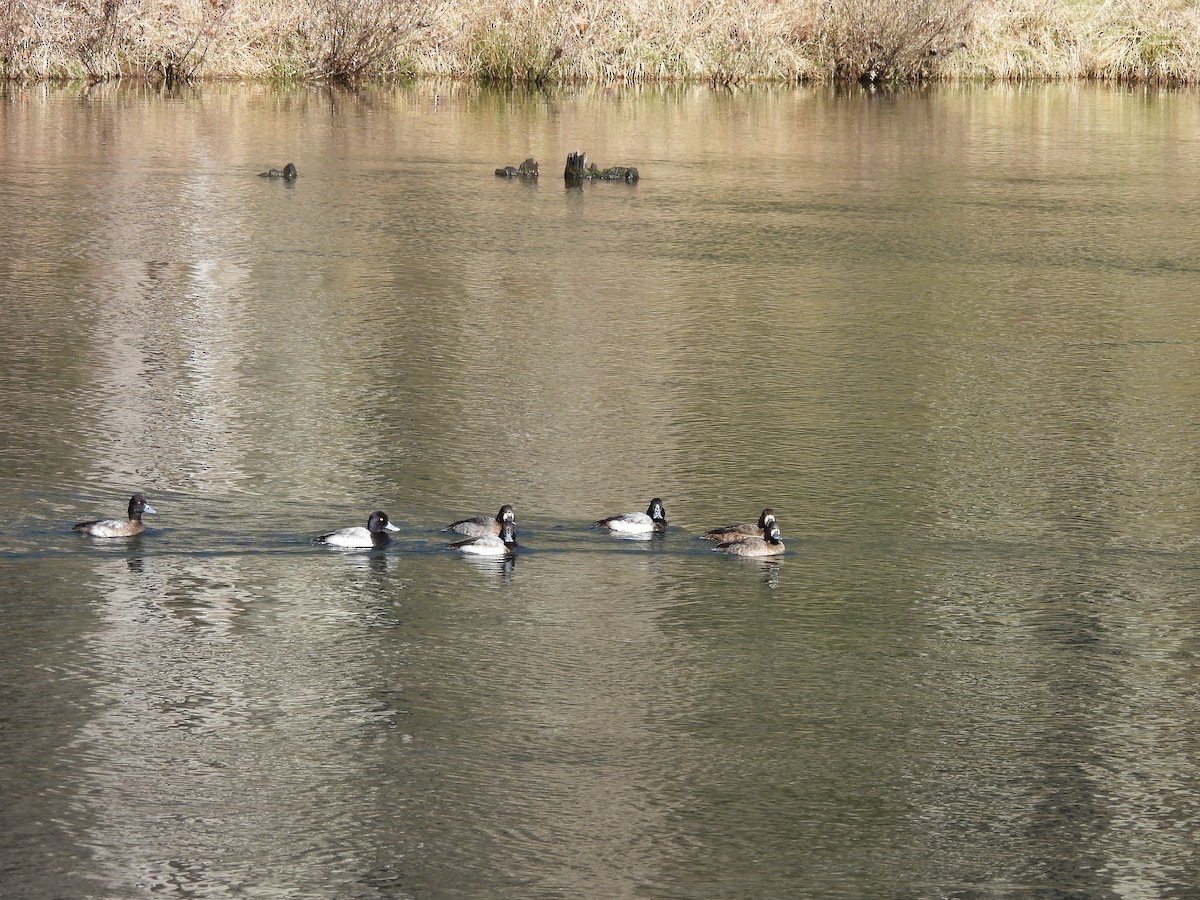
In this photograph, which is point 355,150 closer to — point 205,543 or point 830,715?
point 205,543

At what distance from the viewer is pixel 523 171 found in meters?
27.0

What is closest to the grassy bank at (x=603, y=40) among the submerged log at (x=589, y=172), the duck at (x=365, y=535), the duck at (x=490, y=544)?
the submerged log at (x=589, y=172)

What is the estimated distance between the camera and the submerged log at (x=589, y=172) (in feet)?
87.8

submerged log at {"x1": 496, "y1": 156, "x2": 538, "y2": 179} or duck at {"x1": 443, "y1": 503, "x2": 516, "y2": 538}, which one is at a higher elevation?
submerged log at {"x1": 496, "y1": 156, "x2": 538, "y2": 179}

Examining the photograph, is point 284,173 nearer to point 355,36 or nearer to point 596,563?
point 596,563

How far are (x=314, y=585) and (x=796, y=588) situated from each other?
2469 mm

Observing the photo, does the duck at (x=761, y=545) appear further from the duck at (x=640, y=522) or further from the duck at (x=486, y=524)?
the duck at (x=486, y=524)

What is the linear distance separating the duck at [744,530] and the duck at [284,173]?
16666mm

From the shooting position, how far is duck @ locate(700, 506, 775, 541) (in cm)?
1029

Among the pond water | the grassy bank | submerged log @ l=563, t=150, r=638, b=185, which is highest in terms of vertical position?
the grassy bank

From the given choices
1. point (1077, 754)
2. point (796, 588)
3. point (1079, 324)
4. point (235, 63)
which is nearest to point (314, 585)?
point (796, 588)

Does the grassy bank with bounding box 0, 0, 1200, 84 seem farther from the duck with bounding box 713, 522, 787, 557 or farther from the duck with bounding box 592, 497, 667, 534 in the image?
the duck with bounding box 713, 522, 787, 557

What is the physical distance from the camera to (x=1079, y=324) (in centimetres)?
1741

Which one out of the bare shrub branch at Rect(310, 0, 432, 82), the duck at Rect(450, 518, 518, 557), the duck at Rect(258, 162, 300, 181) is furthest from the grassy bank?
the duck at Rect(450, 518, 518, 557)
